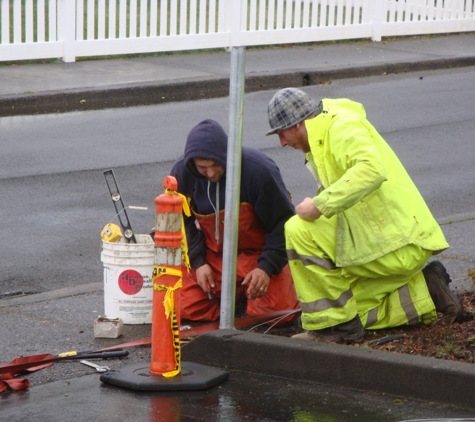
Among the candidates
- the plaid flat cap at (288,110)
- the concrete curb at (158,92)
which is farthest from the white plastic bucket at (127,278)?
the concrete curb at (158,92)

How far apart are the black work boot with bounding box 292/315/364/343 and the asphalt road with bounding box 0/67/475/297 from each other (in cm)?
145

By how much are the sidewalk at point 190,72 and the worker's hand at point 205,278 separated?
6.56 metres

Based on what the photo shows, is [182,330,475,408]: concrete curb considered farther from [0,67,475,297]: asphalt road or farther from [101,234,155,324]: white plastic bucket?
[0,67,475,297]: asphalt road

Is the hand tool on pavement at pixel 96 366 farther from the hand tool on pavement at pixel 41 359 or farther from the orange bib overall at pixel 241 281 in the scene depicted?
the orange bib overall at pixel 241 281

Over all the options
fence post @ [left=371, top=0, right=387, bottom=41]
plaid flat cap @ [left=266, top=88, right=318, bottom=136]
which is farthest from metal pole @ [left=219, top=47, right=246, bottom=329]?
fence post @ [left=371, top=0, right=387, bottom=41]

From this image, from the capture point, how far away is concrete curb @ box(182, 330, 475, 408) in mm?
4027

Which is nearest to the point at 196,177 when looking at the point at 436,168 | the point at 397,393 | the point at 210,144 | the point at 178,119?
the point at 210,144

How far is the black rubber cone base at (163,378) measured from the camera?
4.20 m

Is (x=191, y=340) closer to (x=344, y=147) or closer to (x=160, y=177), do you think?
(x=344, y=147)

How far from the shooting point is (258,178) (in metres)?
5.04

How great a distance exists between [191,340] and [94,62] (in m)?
9.52

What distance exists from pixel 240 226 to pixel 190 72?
820 centimetres

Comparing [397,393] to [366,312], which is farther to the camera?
[366,312]

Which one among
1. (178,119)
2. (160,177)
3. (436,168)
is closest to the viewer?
(160,177)
